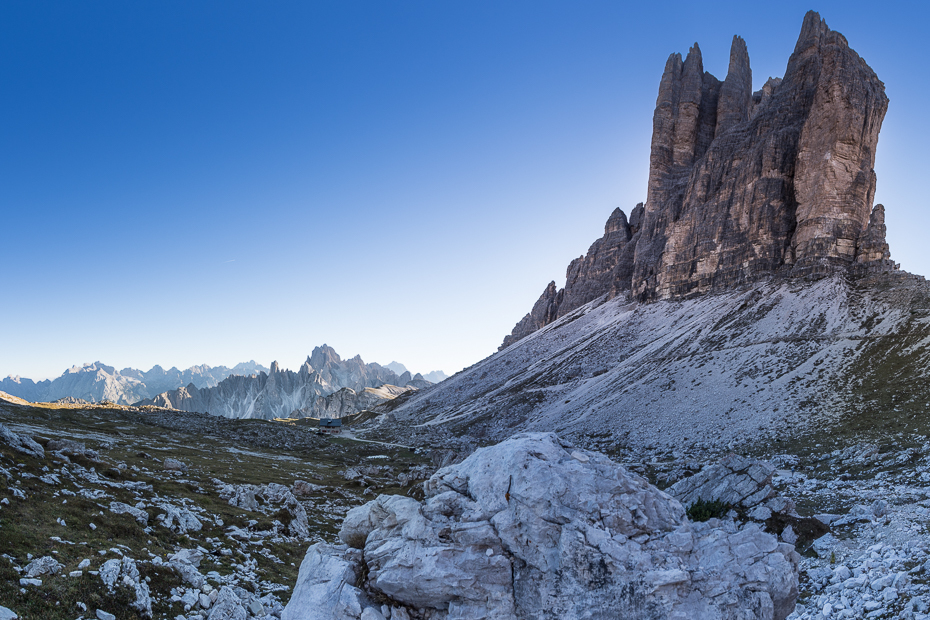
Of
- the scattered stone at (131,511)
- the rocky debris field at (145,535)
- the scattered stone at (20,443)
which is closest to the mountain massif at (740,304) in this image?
the rocky debris field at (145,535)

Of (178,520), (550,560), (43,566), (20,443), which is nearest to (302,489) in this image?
(178,520)

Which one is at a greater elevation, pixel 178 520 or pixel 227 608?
pixel 178 520

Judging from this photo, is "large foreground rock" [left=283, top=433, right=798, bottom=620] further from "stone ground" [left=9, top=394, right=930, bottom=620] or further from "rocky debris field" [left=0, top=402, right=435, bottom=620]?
"rocky debris field" [left=0, top=402, right=435, bottom=620]

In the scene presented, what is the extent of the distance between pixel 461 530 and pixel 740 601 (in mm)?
7534

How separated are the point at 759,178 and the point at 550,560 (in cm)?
11749

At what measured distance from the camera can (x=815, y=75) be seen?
103 m

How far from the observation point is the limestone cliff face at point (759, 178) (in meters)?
A: 86.3

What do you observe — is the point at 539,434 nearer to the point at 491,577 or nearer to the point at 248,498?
the point at 491,577

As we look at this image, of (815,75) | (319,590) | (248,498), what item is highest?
(815,75)

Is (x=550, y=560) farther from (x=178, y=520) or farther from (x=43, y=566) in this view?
(x=178, y=520)

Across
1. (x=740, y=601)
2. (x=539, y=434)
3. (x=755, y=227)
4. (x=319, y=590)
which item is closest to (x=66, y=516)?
(x=319, y=590)

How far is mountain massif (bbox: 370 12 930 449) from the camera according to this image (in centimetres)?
5219

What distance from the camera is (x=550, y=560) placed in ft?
39.4

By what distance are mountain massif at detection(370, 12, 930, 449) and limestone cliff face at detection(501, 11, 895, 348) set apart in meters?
0.37
